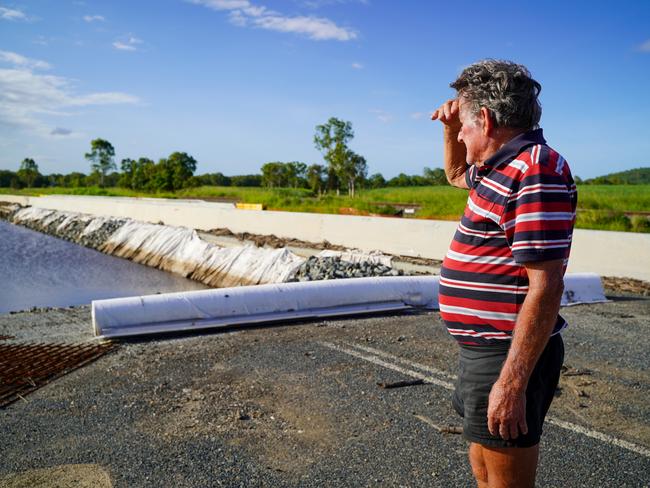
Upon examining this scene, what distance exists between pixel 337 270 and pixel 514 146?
8.82 m

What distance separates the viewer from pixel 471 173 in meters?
2.53

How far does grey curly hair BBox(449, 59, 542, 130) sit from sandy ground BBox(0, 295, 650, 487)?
2.18 meters

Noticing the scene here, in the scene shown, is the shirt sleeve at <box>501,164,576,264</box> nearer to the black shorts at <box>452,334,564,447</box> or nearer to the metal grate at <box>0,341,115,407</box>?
the black shorts at <box>452,334,564,447</box>

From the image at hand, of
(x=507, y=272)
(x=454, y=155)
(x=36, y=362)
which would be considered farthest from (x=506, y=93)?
(x=36, y=362)

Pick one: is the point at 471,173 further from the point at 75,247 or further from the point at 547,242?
the point at 75,247

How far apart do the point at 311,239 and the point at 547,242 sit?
593 inches

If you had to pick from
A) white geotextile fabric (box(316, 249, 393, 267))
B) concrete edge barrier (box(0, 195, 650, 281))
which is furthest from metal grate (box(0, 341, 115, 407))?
concrete edge barrier (box(0, 195, 650, 281))

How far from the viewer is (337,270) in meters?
10.7

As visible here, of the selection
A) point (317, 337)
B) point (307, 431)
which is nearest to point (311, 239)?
point (317, 337)

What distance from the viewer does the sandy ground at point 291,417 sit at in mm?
3344

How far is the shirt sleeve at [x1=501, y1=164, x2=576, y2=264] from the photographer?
1.79m

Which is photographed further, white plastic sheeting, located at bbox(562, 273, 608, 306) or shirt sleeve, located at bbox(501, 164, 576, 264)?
white plastic sheeting, located at bbox(562, 273, 608, 306)

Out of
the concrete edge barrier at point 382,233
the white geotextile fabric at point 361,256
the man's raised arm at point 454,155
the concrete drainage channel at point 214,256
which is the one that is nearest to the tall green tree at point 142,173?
the concrete drainage channel at point 214,256

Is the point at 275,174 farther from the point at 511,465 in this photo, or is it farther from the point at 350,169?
the point at 511,465
